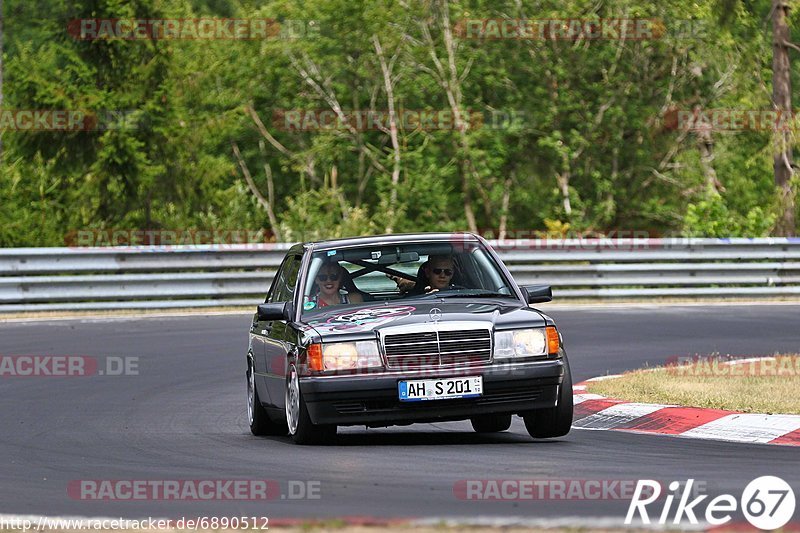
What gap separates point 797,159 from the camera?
152ft

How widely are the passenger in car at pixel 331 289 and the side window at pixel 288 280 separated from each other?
22 centimetres

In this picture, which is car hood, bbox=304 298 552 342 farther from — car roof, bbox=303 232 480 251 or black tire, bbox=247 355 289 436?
black tire, bbox=247 355 289 436

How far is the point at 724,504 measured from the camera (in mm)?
7059

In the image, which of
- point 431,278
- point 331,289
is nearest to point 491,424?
point 431,278

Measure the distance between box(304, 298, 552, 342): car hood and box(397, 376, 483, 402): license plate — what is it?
14.6 inches

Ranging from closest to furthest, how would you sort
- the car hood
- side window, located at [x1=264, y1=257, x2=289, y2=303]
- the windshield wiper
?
the car hood
the windshield wiper
side window, located at [x1=264, y1=257, x2=289, y2=303]

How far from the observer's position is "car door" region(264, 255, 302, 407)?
10688 millimetres
